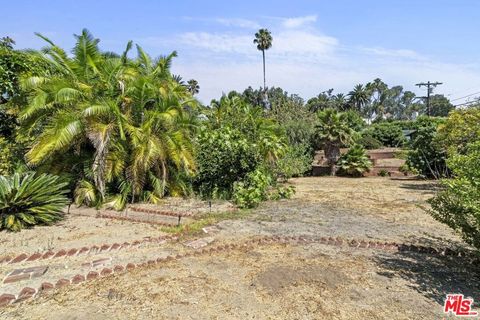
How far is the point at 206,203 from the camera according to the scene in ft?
31.2

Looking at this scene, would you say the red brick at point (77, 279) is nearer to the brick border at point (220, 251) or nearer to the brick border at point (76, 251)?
the brick border at point (220, 251)

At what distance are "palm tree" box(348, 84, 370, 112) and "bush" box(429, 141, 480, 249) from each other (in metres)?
56.3

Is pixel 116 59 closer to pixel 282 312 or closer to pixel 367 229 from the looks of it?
pixel 367 229

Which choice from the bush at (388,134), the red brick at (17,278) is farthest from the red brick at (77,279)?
the bush at (388,134)

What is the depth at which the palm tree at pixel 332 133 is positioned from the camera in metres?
20.1

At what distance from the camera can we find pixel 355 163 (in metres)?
19.6

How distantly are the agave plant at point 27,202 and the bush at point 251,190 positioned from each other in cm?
434

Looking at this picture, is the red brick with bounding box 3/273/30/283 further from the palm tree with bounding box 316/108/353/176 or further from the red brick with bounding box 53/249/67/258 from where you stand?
the palm tree with bounding box 316/108/353/176

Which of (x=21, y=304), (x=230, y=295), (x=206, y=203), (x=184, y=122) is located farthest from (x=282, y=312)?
(x=184, y=122)

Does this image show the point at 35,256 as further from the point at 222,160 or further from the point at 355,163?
the point at 355,163

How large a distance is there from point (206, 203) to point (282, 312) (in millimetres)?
6231

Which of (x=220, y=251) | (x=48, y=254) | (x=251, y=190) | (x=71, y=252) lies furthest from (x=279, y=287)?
(x=251, y=190)
